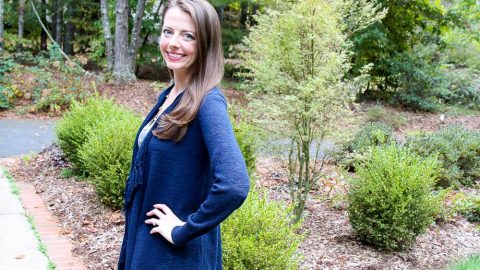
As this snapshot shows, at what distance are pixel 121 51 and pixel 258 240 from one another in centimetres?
1089

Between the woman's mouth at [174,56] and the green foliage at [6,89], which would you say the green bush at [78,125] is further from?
the green foliage at [6,89]

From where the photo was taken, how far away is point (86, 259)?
13.4 ft

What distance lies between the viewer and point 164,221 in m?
1.70

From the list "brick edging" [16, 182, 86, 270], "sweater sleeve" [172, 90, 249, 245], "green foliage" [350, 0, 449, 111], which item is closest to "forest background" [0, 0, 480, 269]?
"brick edging" [16, 182, 86, 270]

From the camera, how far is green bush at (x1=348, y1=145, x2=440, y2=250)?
4297 mm

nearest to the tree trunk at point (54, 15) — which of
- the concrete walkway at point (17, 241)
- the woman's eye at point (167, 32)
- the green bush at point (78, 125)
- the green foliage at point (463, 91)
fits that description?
the green bush at point (78, 125)

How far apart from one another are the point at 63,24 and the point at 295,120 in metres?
15.6

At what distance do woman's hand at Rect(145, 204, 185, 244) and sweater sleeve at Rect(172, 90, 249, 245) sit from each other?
64 mm

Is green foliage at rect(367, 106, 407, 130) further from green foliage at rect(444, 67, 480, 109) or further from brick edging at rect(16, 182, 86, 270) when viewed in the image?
brick edging at rect(16, 182, 86, 270)

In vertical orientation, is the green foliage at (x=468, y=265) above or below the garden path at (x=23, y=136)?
above

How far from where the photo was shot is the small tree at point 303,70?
425 centimetres

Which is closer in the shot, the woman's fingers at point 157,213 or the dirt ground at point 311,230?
the woman's fingers at point 157,213

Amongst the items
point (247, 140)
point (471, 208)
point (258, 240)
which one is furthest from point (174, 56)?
point (471, 208)

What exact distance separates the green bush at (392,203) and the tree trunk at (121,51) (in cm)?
970
